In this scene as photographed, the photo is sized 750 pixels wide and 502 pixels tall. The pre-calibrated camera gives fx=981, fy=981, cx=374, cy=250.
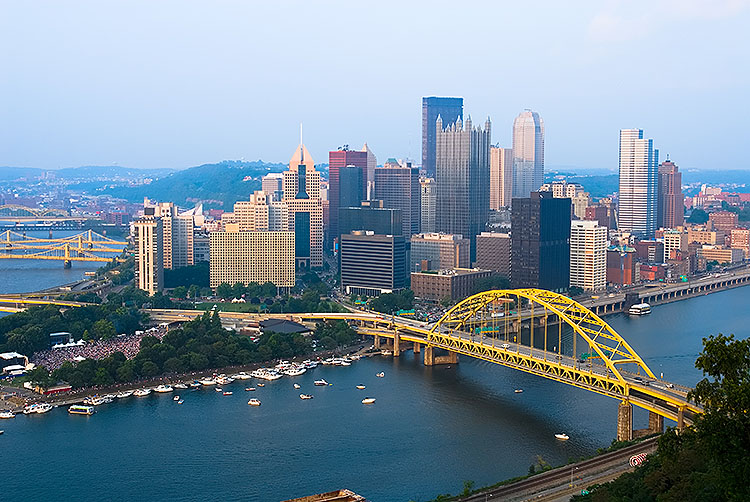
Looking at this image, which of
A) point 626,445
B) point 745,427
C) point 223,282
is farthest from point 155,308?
point 745,427

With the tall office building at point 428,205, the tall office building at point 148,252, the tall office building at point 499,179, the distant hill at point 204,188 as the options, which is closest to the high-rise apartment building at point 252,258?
the tall office building at point 148,252

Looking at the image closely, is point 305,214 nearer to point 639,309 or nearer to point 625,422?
point 639,309

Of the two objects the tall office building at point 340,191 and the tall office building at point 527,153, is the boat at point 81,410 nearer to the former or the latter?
the tall office building at point 340,191

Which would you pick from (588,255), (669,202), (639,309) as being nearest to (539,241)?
(588,255)

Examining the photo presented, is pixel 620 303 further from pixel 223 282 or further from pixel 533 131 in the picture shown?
pixel 533 131

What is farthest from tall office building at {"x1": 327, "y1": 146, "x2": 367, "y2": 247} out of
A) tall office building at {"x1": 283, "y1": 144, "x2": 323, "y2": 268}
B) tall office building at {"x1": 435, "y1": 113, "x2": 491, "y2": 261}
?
tall office building at {"x1": 435, "y1": 113, "x2": 491, "y2": 261}
